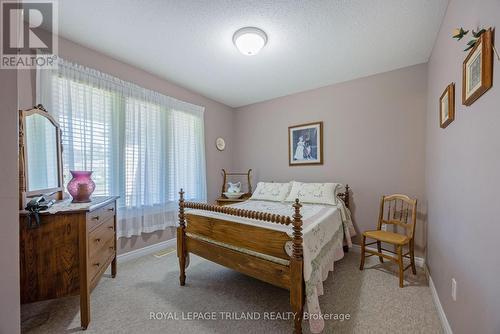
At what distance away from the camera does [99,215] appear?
1750 mm

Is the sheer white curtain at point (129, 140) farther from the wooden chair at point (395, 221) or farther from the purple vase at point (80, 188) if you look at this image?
the wooden chair at point (395, 221)

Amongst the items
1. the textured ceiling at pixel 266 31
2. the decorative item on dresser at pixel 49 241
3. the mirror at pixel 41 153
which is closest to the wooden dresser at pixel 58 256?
the decorative item on dresser at pixel 49 241

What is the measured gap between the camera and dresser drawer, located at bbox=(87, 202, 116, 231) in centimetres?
155

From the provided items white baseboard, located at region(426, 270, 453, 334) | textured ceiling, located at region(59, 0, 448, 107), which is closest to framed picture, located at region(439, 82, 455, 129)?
textured ceiling, located at region(59, 0, 448, 107)

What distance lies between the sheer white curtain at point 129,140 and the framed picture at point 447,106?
312 cm

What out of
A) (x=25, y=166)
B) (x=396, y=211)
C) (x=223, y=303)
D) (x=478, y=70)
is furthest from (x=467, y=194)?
(x=25, y=166)

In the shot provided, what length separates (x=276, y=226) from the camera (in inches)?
65.9

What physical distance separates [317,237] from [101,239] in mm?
1932

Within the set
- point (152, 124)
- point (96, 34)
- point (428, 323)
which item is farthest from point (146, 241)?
point (428, 323)

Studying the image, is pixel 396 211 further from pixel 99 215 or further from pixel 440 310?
pixel 99 215

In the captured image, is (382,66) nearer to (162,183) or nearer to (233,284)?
(233,284)

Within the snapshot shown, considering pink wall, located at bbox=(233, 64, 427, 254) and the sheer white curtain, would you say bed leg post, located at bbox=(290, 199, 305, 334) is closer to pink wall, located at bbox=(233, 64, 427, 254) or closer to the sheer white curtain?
pink wall, located at bbox=(233, 64, 427, 254)

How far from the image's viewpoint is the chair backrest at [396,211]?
8.19ft

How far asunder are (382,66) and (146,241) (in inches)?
158
